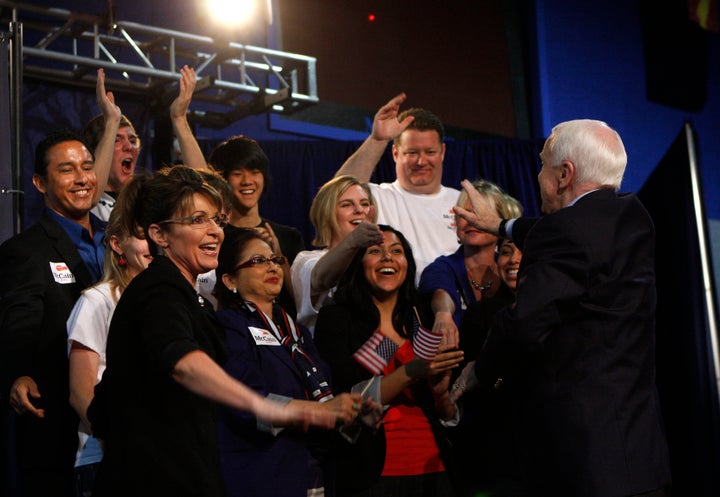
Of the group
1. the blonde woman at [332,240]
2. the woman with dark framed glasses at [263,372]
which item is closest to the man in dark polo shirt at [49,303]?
the woman with dark framed glasses at [263,372]

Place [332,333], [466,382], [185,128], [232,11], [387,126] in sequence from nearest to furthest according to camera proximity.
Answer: [466,382]
[332,333]
[185,128]
[387,126]
[232,11]

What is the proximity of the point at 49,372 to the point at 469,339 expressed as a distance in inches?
55.3

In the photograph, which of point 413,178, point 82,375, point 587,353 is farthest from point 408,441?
point 413,178

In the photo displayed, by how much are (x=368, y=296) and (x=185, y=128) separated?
131cm

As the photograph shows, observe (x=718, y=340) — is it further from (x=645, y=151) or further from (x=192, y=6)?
(x=192, y=6)

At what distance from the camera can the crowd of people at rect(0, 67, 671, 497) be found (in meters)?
1.89

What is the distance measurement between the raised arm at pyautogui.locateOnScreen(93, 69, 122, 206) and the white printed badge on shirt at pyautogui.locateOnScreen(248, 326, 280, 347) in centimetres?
97

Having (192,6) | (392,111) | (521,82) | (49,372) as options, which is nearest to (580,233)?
(49,372)

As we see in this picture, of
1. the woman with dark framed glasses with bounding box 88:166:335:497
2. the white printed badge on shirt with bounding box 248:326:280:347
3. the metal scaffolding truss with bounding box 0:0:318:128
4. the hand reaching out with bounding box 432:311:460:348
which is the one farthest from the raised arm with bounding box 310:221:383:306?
the metal scaffolding truss with bounding box 0:0:318:128

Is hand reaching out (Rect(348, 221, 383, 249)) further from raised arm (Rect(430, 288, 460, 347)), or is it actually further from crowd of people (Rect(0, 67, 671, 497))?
raised arm (Rect(430, 288, 460, 347))

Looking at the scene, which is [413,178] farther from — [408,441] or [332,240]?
[408,441]

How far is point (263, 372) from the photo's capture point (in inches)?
112

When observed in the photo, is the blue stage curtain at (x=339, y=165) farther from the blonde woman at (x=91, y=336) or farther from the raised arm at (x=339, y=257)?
the blonde woman at (x=91, y=336)

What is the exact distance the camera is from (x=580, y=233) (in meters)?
2.28
